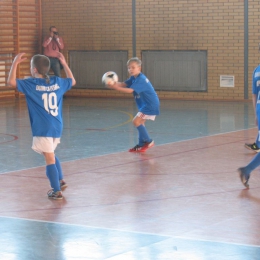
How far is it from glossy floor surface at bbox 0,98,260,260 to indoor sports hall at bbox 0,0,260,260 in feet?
0.05

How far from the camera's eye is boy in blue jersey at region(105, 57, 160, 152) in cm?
991

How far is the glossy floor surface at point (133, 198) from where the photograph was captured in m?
5.09

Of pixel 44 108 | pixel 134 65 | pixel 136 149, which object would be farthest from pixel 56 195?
pixel 134 65

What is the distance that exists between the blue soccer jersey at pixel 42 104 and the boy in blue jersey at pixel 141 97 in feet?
9.58

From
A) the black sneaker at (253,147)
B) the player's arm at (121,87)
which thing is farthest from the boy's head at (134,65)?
the black sneaker at (253,147)

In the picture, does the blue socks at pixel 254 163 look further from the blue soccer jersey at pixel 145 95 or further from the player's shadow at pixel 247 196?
the blue soccer jersey at pixel 145 95

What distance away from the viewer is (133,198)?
687cm

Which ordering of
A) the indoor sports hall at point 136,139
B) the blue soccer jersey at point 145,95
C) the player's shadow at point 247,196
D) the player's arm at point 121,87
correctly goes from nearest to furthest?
the indoor sports hall at point 136,139
the player's shadow at point 247,196
the player's arm at point 121,87
the blue soccer jersey at point 145,95

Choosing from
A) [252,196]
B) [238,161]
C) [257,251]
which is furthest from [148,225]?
[238,161]

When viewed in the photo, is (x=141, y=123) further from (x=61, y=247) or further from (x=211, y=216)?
(x=61, y=247)

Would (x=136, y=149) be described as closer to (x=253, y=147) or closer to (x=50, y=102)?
(x=253, y=147)

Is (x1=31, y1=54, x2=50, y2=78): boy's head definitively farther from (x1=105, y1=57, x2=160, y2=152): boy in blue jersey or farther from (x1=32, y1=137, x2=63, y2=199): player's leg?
(x1=105, y1=57, x2=160, y2=152): boy in blue jersey

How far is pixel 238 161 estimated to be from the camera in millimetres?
9055

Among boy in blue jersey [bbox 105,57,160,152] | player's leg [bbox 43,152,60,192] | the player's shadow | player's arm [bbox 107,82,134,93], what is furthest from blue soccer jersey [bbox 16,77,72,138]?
boy in blue jersey [bbox 105,57,160,152]
